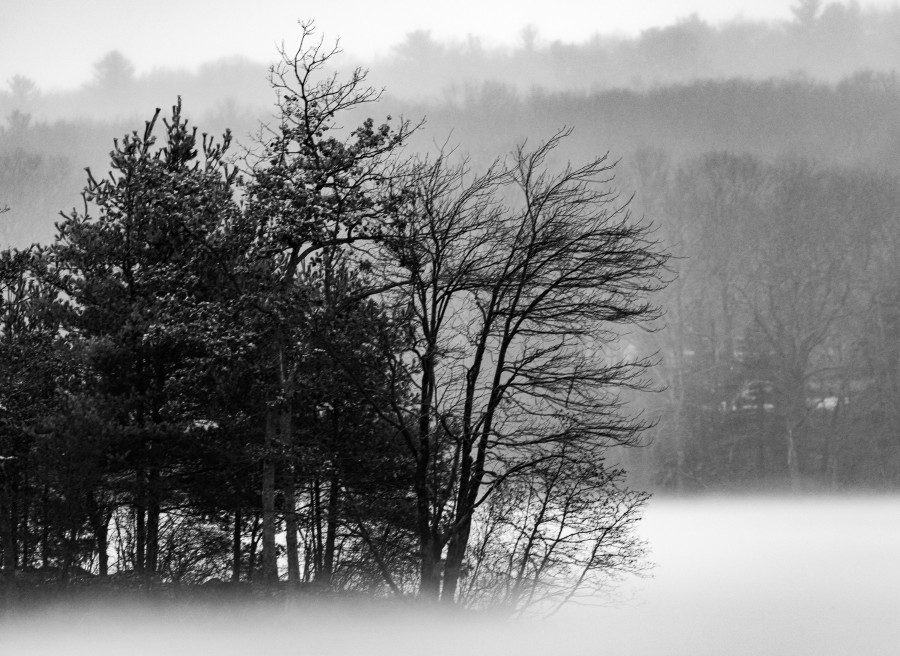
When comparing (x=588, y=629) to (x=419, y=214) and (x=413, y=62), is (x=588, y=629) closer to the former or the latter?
(x=419, y=214)

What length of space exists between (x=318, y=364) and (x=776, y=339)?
41.3m

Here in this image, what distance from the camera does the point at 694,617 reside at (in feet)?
87.4

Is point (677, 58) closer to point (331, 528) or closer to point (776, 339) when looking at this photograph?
point (776, 339)

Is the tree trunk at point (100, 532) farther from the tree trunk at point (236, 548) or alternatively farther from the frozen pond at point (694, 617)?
the tree trunk at point (236, 548)

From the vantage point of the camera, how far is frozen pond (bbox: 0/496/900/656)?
16.3 m

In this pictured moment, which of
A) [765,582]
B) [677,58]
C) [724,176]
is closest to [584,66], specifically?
[677,58]

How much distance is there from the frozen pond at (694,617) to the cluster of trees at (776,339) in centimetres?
240

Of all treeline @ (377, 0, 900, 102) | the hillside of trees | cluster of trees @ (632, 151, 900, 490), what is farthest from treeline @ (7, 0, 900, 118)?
the hillside of trees

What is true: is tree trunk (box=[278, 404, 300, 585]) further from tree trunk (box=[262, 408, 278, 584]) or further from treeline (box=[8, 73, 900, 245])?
treeline (box=[8, 73, 900, 245])

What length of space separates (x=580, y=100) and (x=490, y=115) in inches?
385

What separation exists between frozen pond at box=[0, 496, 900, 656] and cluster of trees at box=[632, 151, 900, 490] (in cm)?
240

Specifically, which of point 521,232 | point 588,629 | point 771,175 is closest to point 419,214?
point 521,232

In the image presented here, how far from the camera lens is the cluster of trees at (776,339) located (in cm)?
5338

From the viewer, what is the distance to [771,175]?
6725 centimetres
